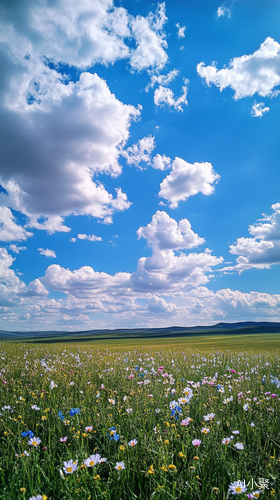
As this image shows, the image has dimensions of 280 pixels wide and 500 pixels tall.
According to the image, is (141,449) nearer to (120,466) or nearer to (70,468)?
(120,466)

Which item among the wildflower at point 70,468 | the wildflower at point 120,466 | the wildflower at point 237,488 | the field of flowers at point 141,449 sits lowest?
the field of flowers at point 141,449

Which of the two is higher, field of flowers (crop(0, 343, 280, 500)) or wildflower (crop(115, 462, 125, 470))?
wildflower (crop(115, 462, 125, 470))

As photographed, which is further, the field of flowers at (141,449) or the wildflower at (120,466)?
the wildflower at (120,466)

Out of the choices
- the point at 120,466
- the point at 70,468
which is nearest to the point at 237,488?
the point at 120,466

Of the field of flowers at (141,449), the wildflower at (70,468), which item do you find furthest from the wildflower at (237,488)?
the wildflower at (70,468)

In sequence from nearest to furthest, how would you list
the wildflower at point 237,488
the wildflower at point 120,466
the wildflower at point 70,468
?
the wildflower at point 237,488, the wildflower at point 70,468, the wildflower at point 120,466

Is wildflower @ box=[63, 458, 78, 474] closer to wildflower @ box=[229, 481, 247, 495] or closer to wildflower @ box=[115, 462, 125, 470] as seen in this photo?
wildflower @ box=[115, 462, 125, 470]

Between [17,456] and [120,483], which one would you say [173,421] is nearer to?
[120,483]

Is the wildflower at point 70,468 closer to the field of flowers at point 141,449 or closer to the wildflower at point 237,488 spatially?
the field of flowers at point 141,449

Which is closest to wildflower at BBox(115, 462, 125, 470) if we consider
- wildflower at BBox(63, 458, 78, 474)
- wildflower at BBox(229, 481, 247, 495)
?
wildflower at BBox(63, 458, 78, 474)

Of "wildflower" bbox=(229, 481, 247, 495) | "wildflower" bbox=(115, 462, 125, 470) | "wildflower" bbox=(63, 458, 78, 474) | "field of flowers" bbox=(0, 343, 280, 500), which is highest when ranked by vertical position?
"wildflower" bbox=(63, 458, 78, 474)

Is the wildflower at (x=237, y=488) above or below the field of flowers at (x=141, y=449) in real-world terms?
above

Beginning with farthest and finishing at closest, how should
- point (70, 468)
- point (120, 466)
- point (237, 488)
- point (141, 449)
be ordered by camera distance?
1. point (141, 449)
2. point (120, 466)
3. point (70, 468)
4. point (237, 488)

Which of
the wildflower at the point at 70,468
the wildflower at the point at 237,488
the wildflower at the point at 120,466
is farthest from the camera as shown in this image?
the wildflower at the point at 120,466
